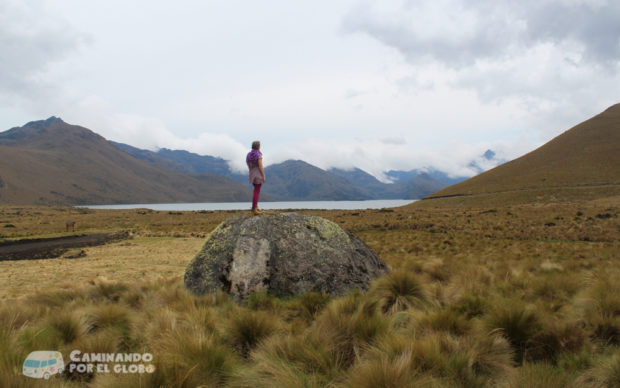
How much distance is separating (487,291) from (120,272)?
1475 centimetres

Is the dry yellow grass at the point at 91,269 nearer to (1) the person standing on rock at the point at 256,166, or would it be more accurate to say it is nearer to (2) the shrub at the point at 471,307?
(1) the person standing on rock at the point at 256,166

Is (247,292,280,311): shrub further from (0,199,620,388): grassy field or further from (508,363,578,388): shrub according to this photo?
(508,363,578,388): shrub

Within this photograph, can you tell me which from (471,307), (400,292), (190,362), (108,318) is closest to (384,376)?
(190,362)

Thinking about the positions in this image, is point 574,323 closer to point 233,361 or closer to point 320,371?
point 320,371

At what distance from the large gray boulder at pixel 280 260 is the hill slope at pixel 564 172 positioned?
80244 mm

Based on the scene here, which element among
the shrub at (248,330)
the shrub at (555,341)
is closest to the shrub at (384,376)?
the shrub at (248,330)

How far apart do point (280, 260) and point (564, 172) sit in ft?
378

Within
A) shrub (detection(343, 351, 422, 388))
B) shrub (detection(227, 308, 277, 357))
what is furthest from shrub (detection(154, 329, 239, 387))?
shrub (detection(343, 351, 422, 388))

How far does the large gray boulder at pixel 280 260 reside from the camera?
7918 millimetres

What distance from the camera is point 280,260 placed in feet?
26.9

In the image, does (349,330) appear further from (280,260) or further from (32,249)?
(32,249)

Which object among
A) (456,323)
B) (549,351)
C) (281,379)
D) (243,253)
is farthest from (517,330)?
(243,253)

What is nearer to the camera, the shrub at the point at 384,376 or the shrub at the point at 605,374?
the shrub at the point at 384,376

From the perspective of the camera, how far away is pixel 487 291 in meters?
7.08
